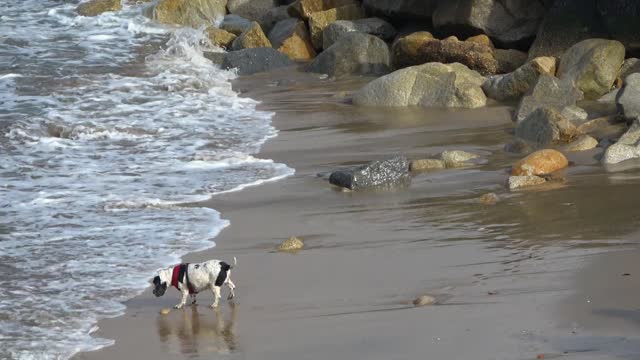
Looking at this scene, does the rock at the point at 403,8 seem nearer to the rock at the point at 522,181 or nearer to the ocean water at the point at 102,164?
the ocean water at the point at 102,164

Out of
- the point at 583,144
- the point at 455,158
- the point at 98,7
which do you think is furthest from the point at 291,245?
the point at 98,7

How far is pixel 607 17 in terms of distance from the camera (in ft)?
55.2

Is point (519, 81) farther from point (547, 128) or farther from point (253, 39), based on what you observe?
point (253, 39)

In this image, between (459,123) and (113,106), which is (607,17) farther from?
(113,106)

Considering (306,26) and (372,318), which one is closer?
(372,318)

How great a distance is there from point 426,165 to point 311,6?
9.52m

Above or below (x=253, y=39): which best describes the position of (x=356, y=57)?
below

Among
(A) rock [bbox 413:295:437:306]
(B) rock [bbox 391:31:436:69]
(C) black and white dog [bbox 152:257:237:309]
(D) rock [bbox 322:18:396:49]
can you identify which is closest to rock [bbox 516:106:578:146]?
(B) rock [bbox 391:31:436:69]

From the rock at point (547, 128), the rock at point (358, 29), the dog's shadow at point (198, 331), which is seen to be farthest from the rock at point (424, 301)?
the rock at point (358, 29)

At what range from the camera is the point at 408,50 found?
695 inches

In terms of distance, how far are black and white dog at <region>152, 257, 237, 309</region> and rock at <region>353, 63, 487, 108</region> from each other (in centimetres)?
791

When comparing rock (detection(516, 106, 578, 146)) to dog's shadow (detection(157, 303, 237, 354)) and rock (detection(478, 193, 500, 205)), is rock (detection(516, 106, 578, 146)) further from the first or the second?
dog's shadow (detection(157, 303, 237, 354))

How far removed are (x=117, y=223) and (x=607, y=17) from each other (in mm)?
9256

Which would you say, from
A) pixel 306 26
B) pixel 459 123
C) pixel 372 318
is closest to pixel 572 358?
pixel 372 318
